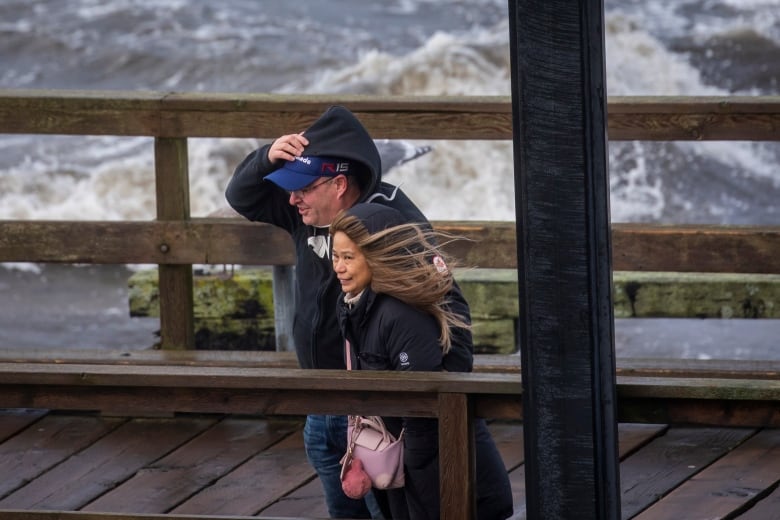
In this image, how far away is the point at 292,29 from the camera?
18.8m

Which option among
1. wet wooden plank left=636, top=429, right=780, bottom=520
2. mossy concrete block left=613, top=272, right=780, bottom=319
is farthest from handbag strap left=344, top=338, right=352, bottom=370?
mossy concrete block left=613, top=272, right=780, bottom=319

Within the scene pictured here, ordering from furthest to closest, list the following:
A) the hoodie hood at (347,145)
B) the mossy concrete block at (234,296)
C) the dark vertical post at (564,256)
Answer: the mossy concrete block at (234,296)
the hoodie hood at (347,145)
the dark vertical post at (564,256)

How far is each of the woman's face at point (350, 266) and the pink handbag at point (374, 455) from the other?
0.33 m

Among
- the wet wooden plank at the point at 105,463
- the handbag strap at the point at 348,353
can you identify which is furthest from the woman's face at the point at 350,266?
the wet wooden plank at the point at 105,463

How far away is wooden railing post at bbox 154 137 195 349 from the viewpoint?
17.5 feet

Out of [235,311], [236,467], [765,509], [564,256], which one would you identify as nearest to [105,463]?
[236,467]

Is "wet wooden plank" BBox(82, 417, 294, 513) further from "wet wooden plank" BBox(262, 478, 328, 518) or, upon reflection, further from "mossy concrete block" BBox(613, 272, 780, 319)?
"mossy concrete block" BBox(613, 272, 780, 319)

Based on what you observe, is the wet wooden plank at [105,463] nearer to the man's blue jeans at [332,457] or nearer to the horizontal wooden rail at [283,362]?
the horizontal wooden rail at [283,362]

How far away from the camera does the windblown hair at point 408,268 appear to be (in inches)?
135

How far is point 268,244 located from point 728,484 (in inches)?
75.5

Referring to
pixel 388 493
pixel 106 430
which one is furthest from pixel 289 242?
pixel 388 493

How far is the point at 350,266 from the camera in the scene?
3.52 m

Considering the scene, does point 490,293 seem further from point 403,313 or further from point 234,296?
point 403,313

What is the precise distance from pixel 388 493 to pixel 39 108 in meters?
2.52
